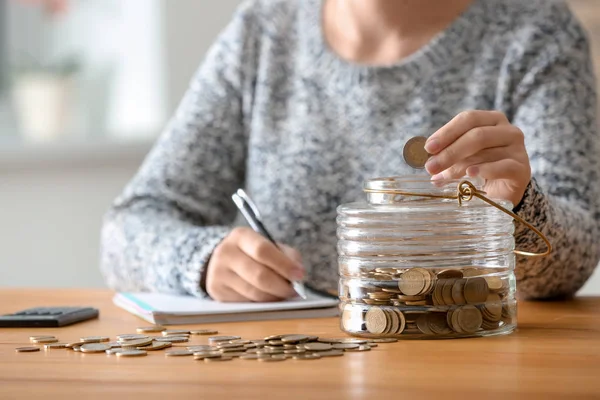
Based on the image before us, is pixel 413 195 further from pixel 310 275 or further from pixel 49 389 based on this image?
pixel 310 275

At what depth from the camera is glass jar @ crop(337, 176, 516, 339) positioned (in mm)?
919

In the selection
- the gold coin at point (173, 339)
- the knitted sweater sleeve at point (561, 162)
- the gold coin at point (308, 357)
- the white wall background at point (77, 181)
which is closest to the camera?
the gold coin at point (308, 357)

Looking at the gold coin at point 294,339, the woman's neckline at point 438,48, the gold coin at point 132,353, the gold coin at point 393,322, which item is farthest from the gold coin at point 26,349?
the woman's neckline at point 438,48

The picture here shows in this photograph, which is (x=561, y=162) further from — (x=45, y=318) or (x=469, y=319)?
(x=45, y=318)

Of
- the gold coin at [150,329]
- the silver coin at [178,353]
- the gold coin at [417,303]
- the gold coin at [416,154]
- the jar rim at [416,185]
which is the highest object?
the gold coin at [416,154]

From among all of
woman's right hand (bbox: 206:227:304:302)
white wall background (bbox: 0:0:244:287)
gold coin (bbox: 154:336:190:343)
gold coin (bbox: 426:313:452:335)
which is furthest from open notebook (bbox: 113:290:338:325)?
white wall background (bbox: 0:0:244:287)

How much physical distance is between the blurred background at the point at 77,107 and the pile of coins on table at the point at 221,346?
1925mm

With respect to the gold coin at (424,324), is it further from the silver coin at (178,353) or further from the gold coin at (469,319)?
the silver coin at (178,353)

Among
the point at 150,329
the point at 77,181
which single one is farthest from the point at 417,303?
the point at 77,181

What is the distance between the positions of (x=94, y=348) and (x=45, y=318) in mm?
224

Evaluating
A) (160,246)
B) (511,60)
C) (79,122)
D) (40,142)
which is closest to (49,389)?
(160,246)

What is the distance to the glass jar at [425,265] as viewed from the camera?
36.2 inches

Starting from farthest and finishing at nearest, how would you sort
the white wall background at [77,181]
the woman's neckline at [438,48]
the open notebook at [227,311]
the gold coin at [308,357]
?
the white wall background at [77,181]
the woman's neckline at [438,48]
the open notebook at [227,311]
the gold coin at [308,357]

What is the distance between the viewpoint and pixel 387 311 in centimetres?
93
